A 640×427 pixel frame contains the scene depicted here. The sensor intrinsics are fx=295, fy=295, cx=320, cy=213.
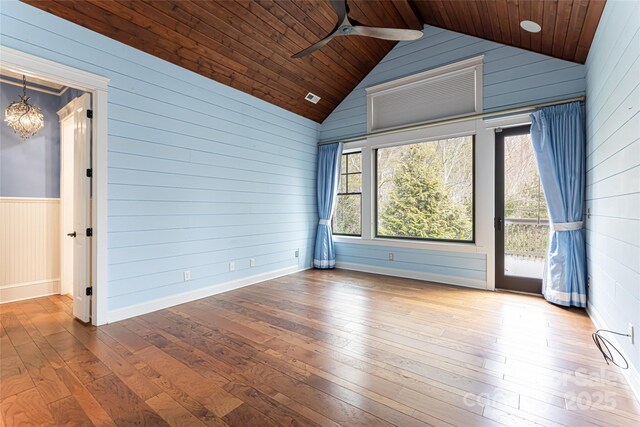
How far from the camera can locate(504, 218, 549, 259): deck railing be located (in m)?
3.95

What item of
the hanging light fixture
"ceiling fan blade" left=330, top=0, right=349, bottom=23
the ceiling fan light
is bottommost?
the hanging light fixture

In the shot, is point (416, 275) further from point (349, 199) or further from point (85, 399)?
point (85, 399)

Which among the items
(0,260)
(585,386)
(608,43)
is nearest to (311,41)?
→ (608,43)

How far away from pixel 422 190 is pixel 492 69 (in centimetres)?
219

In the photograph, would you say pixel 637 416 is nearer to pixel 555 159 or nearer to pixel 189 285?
pixel 555 159

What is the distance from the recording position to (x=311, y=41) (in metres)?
4.14

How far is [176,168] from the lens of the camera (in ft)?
12.1

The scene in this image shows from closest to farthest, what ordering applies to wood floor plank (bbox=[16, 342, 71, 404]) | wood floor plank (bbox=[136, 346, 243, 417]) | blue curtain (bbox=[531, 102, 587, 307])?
wood floor plank (bbox=[136, 346, 243, 417]) < wood floor plank (bbox=[16, 342, 71, 404]) < blue curtain (bbox=[531, 102, 587, 307])

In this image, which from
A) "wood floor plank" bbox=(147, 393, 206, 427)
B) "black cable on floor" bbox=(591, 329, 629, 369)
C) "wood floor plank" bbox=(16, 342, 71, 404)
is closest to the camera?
"wood floor plank" bbox=(147, 393, 206, 427)

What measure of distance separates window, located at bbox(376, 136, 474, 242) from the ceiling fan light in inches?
66.8

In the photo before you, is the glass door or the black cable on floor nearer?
the black cable on floor

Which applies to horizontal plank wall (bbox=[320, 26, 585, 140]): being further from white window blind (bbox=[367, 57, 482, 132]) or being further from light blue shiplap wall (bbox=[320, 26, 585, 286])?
white window blind (bbox=[367, 57, 482, 132])

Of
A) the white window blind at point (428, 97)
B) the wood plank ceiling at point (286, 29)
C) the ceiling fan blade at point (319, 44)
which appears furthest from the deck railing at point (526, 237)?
the ceiling fan blade at point (319, 44)

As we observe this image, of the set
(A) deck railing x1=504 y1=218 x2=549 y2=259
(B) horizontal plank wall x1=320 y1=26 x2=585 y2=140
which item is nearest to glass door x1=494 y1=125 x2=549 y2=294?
(A) deck railing x1=504 y1=218 x2=549 y2=259
